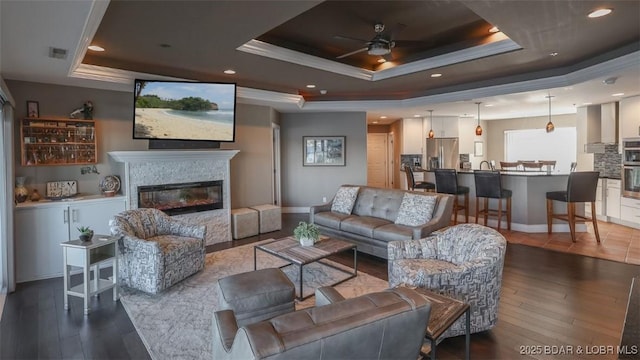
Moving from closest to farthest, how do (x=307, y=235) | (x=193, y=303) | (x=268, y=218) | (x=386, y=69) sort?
(x=193, y=303), (x=307, y=235), (x=386, y=69), (x=268, y=218)

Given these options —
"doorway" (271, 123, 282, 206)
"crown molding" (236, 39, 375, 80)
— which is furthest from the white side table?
"doorway" (271, 123, 282, 206)

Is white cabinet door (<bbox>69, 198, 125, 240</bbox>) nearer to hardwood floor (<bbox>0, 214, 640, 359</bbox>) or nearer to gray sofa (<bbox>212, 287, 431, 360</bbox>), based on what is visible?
hardwood floor (<bbox>0, 214, 640, 359</bbox>)

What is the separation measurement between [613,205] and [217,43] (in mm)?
7679

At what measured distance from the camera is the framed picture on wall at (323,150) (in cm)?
825

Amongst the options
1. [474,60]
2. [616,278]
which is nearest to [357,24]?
[474,60]

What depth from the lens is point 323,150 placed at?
829 centimetres

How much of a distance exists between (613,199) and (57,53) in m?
8.99

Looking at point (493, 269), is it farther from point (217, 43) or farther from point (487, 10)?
point (217, 43)

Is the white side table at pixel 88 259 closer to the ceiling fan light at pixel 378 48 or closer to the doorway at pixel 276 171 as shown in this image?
the ceiling fan light at pixel 378 48

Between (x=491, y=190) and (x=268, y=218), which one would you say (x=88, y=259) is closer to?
(x=268, y=218)

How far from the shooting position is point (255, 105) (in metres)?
6.88

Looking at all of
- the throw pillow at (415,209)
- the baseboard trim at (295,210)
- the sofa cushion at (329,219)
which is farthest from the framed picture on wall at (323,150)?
the throw pillow at (415,209)

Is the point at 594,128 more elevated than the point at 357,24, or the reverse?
the point at 357,24

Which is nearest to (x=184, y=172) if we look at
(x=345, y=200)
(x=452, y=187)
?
(x=345, y=200)
